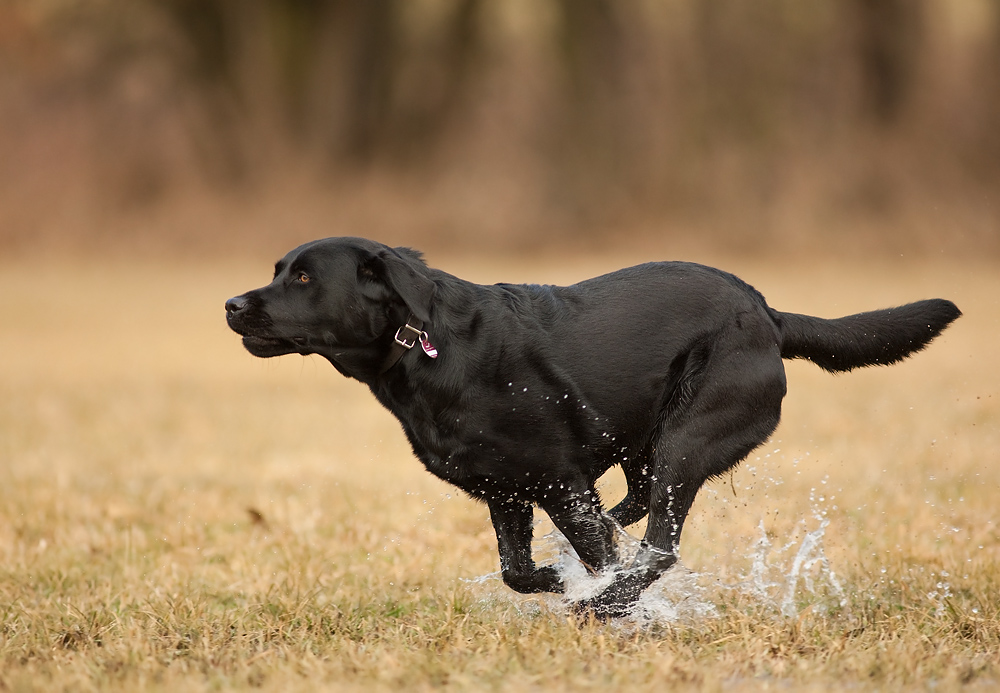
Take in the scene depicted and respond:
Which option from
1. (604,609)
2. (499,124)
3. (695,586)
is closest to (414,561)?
(604,609)

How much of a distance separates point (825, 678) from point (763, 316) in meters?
1.30

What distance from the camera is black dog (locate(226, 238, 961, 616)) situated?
3.57m

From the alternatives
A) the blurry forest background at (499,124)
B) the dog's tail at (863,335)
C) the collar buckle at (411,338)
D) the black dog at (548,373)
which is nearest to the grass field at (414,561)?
the black dog at (548,373)

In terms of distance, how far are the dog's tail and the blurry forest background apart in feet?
70.0

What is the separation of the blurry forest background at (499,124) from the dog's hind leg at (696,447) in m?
21.7

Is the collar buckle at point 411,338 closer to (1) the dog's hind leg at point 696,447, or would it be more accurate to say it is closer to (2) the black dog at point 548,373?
(2) the black dog at point 548,373

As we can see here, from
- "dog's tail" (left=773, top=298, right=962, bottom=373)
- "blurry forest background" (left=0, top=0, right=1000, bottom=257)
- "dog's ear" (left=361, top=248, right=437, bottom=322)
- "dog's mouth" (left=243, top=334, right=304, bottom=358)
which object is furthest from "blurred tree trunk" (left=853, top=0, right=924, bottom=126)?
"dog's mouth" (left=243, top=334, right=304, bottom=358)

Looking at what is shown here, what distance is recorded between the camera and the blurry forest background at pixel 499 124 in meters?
25.9

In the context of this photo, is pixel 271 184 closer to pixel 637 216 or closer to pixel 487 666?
pixel 637 216

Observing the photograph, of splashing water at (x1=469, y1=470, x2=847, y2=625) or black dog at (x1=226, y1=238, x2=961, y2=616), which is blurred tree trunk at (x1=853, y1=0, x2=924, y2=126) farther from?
black dog at (x1=226, y1=238, x2=961, y2=616)

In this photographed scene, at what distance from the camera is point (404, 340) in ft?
11.6

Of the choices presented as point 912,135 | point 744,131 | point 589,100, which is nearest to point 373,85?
point 589,100

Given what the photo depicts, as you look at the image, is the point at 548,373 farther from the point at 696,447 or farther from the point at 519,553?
the point at 519,553

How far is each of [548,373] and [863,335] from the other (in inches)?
48.7
